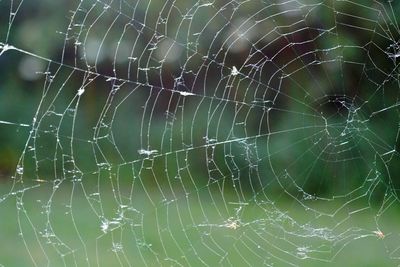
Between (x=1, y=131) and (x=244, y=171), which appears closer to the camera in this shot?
(x=244, y=171)

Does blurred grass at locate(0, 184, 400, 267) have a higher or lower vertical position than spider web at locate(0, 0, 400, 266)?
lower

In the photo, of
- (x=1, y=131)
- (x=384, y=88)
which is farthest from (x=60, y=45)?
(x=384, y=88)

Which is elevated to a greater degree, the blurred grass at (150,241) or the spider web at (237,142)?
the spider web at (237,142)

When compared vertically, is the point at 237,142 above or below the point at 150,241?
above

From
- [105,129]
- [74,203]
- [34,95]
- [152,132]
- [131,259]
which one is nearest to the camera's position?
[131,259]

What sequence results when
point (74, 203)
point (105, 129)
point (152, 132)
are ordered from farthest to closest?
point (105, 129) → point (74, 203) → point (152, 132)

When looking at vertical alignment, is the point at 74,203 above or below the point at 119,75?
below

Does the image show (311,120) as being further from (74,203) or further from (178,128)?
(74,203)

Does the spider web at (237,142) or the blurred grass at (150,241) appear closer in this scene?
the blurred grass at (150,241)
